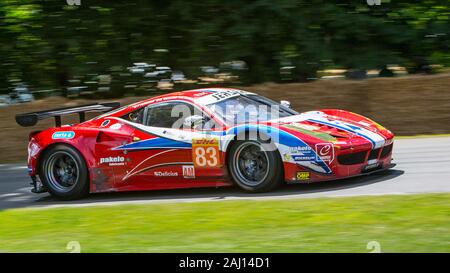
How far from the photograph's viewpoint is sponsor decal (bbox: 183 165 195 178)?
9297mm

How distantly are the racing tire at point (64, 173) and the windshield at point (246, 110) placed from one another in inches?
74.1

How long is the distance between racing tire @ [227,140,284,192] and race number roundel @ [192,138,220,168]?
0.17 m

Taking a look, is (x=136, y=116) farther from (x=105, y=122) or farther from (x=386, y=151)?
(x=386, y=151)

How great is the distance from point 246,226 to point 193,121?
2.34m

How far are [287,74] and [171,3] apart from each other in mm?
2763

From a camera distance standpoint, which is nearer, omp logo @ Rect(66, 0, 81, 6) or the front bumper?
the front bumper

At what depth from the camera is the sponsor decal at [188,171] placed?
9.30 meters

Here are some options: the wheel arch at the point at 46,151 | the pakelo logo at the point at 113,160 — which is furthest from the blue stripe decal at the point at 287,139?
the wheel arch at the point at 46,151

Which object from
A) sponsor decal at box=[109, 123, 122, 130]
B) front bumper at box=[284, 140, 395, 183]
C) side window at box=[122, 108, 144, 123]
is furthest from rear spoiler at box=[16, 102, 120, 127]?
front bumper at box=[284, 140, 395, 183]

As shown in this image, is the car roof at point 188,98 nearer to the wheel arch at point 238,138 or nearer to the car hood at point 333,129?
the wheel arch at point 238,138

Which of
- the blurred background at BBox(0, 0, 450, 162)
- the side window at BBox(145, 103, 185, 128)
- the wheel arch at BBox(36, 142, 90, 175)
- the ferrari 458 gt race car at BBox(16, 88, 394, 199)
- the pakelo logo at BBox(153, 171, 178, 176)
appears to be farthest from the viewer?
the blurred background at BBox(0, 0, 450, 162)

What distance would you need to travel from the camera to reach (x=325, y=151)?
8.70 meters

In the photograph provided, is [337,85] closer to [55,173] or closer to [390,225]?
[55,173]

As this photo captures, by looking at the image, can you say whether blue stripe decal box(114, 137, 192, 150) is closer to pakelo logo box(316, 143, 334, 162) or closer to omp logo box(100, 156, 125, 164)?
omp logo box(100, 156, 125, 164)
